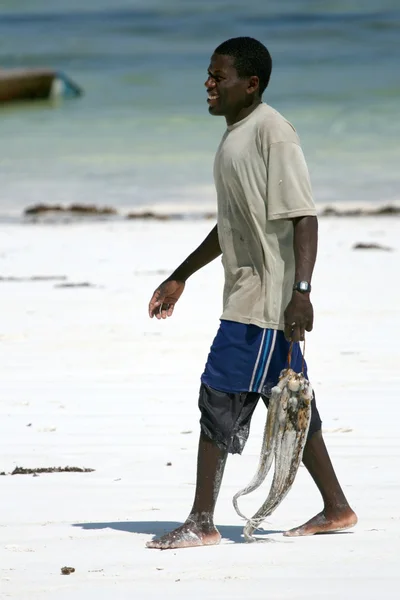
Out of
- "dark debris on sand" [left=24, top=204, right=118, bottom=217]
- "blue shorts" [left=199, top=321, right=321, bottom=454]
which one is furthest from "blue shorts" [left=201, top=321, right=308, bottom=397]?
"dark debris on sand" [left=24, top=204, right=118, bottom=217]

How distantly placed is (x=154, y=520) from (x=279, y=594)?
113 cm

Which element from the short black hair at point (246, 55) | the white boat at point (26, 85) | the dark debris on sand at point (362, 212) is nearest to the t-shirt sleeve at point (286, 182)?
the short black hair at point (246, 55)

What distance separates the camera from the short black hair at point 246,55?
172 inches

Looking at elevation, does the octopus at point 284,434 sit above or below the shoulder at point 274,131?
below

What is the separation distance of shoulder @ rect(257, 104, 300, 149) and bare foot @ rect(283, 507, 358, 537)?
1197 mm

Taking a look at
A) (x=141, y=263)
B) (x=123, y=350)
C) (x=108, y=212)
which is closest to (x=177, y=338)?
(x=123, y=350)

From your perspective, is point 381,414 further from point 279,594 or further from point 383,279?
point 383,279

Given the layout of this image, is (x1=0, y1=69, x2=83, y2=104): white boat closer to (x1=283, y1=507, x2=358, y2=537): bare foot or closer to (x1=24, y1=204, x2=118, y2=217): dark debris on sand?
(x1=24, y1=204, x2=118, y2=217): dark debris on sand

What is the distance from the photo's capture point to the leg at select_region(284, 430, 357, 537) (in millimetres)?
4457

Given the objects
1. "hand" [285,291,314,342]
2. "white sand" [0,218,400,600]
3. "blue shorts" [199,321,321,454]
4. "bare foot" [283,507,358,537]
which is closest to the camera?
"white sand" [0,218,400,600]

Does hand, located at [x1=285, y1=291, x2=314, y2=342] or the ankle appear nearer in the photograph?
hand, located at [x1=285, y1=291, x2=314, y2=342]

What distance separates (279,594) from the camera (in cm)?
369

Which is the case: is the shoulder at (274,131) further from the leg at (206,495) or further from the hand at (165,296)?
the leg at (206,495)

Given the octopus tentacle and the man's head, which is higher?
the man's head
